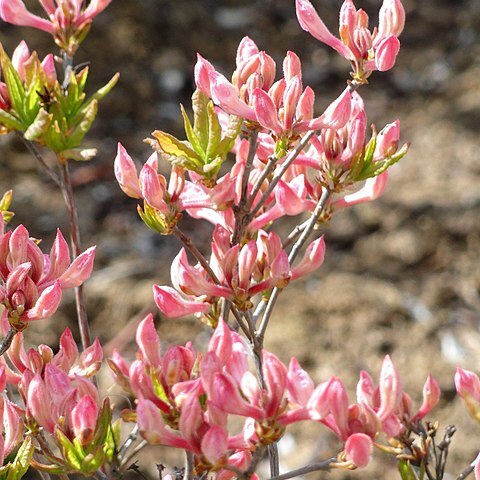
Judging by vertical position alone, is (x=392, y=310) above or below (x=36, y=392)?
below

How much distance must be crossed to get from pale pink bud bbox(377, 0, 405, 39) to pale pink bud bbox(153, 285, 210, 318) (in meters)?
0.34

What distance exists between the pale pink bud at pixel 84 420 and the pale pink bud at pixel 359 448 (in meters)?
0.22

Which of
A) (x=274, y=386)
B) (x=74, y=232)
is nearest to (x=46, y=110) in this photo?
(x=74, y=232)

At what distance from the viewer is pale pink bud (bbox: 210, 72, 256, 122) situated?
0.82 metres

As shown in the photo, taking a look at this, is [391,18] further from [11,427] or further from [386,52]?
[11,427]

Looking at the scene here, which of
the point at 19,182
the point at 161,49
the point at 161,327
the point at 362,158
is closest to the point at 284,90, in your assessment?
the point at 362,158

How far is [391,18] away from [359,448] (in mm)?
441

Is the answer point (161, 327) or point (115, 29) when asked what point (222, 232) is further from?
point (115, 29)

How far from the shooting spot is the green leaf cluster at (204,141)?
854mm

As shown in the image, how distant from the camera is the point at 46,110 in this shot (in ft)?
3.47

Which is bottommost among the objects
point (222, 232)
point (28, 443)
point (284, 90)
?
point (28, 443)

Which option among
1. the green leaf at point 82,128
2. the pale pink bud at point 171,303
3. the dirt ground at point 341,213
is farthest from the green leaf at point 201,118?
the dirt ground at point 341,213

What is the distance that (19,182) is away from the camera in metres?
3.00

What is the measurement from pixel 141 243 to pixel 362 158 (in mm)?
2004
